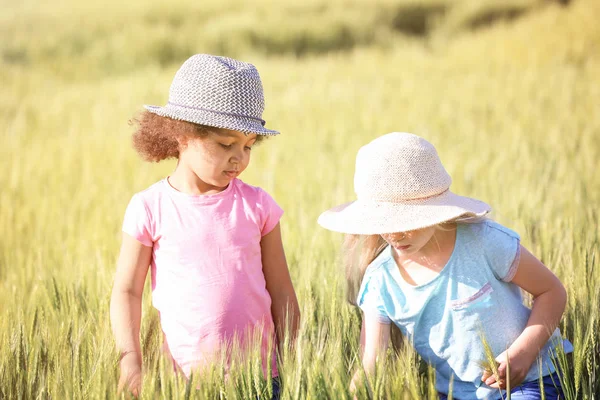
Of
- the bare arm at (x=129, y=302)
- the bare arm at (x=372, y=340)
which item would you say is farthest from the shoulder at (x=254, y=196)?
the bare arm at (x=372, y=340)

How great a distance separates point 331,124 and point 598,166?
2053mm

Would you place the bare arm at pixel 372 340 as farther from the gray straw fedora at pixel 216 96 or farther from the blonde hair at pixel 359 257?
the gray straw fedora at pixel 216 96

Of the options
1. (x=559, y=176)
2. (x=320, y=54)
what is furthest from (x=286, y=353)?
(x=320, y=54)

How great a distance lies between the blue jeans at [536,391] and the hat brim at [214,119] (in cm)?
77

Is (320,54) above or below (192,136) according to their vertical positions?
above

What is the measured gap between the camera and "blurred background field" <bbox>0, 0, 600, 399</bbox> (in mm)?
1702

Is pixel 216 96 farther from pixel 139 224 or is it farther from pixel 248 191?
pixel 139 224

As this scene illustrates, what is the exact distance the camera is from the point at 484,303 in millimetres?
1651

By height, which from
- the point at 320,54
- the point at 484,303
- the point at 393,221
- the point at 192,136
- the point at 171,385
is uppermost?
the point at 320,54

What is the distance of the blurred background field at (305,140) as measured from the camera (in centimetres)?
170

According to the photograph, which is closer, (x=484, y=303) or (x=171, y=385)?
(x=171, y=385)

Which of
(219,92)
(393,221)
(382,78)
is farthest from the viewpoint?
(382,78)

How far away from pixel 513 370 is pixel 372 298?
34 centimetres

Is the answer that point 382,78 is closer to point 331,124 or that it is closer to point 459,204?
point 331,124
